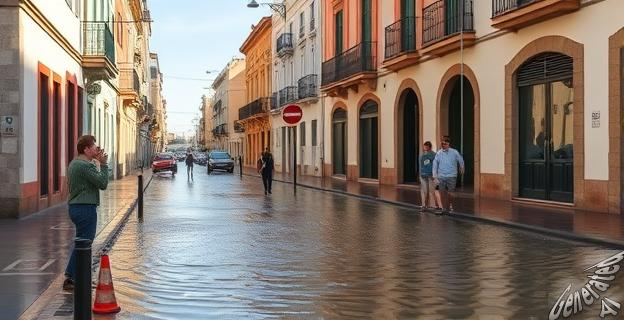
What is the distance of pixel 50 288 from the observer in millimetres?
7473

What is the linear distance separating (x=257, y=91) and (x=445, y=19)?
135 ft

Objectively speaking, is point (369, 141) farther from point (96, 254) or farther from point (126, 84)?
point (96, 254)

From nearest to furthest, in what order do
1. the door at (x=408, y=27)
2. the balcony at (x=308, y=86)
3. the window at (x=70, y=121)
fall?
the window at (x=70, y=121) < the door at (x=408, y=27) < the balcony at (x=308, y=86)

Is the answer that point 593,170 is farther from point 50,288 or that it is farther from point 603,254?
point 50,288

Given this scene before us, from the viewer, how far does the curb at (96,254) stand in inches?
254

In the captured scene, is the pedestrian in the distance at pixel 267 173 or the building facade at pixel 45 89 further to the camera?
the pedestrian in the distance at pixel 267 173

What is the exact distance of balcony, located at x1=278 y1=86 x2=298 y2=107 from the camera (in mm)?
44397

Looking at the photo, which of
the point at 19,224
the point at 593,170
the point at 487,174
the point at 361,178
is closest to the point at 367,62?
the point at 361,178

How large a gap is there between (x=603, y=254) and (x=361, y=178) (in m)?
21.7

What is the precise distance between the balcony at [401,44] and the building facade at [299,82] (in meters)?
8.36

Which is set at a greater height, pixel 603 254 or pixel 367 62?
pixel 367 62

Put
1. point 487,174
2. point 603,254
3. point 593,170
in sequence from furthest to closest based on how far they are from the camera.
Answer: point 487,174
point 593,170
point 603,254

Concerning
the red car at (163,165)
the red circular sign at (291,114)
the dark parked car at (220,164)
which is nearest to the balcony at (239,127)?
the dark parked car at (220,164)

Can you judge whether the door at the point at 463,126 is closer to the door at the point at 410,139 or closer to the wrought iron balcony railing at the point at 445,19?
the wrought iron balcony railing at the point at 445,19
